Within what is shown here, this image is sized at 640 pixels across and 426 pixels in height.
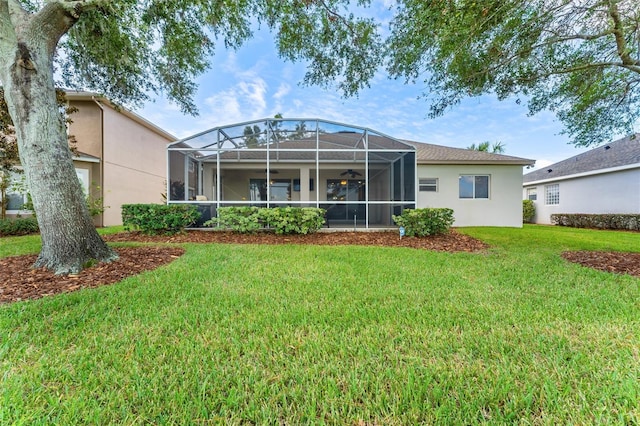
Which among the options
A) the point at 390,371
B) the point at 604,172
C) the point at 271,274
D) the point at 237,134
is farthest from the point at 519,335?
the point at 604,172

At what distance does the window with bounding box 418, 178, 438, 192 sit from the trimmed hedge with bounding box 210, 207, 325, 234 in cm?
602

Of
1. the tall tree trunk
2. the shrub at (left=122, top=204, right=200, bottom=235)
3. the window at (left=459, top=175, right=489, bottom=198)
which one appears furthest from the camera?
the window at (left=459, top=175, right=489, bottom=198)

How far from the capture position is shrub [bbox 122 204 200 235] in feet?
24.5

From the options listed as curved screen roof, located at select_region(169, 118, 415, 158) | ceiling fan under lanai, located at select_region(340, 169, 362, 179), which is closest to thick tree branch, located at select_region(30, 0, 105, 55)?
curved screen roof, located at select_region(169, 118, 415, 158)

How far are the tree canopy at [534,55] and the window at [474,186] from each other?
191 inches

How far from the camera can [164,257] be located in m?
5.04

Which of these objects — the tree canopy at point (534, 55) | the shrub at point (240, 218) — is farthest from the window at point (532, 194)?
the shrub at point (240, 218)

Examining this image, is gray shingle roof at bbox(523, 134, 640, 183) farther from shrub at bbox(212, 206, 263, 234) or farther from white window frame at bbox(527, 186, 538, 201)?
shrub at bbox(212, 206, 263, 234)

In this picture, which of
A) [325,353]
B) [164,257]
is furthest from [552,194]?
[164,257]

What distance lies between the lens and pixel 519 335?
2.23 metres

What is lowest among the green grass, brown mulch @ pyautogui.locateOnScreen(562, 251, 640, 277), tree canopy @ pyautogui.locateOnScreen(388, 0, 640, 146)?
the green grass

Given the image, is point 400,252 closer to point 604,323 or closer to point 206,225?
point 604,323

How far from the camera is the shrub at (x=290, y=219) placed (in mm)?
7617

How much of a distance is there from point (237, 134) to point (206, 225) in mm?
3305
